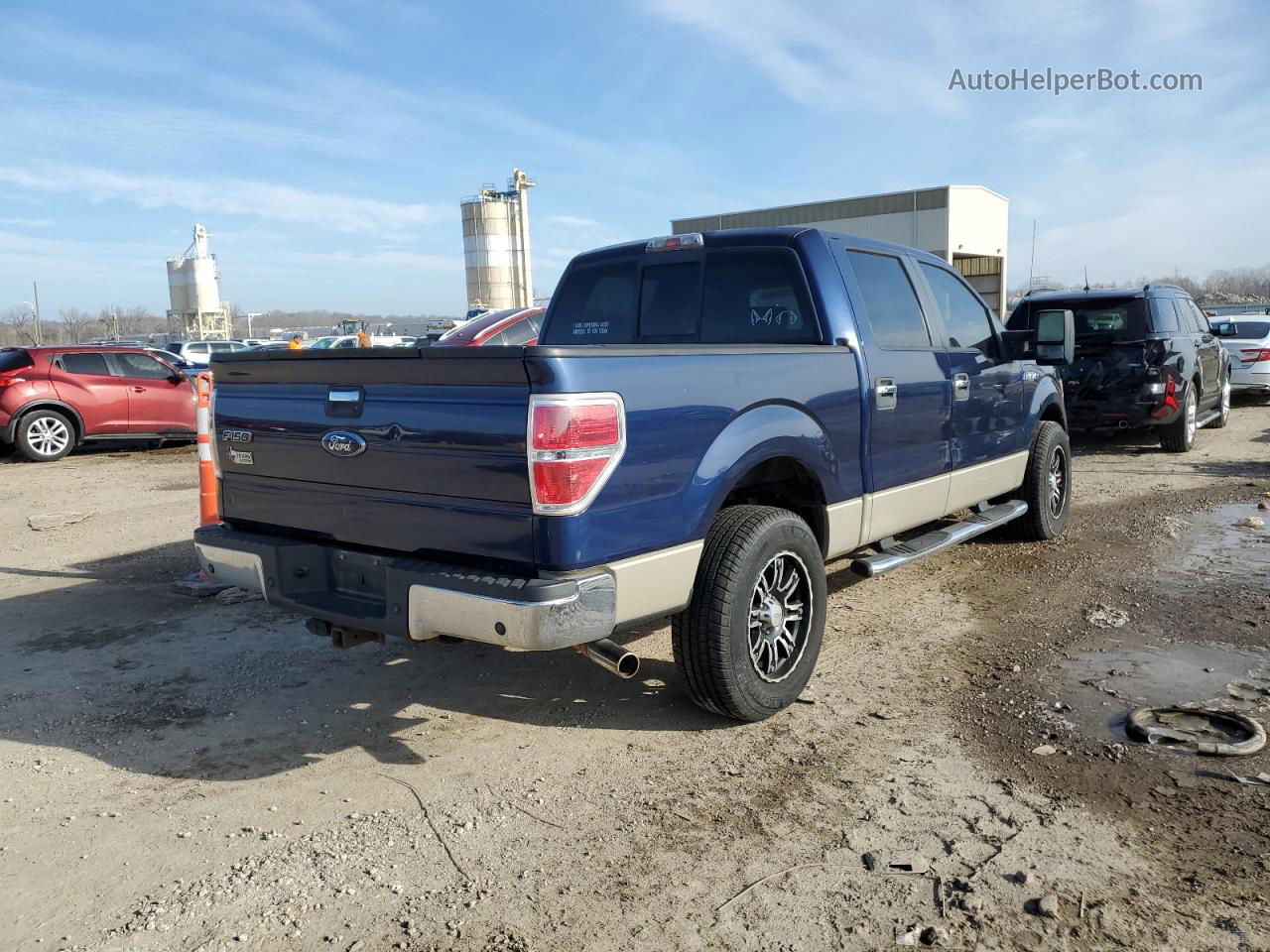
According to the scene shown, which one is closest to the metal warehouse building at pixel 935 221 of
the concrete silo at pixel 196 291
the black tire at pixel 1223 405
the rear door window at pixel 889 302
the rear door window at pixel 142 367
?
the black tire at pixel 1223 405

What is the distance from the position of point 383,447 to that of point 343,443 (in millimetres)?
218

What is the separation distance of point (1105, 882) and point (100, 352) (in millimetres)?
14229

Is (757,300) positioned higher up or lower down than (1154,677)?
higher up

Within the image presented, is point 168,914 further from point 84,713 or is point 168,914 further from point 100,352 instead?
point 100,352

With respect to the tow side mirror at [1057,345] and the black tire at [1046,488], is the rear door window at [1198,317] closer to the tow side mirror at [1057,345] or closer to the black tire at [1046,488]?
the black tire at [1046,488]

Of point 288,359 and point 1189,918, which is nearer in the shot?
point 1189,918

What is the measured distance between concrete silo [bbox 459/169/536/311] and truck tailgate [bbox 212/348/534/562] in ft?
263

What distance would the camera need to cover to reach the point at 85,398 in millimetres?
13406

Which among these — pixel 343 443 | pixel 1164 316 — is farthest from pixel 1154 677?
pixel 1164 316

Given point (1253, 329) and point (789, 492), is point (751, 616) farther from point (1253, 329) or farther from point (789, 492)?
point (1253, 329)

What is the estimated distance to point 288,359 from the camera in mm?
3891

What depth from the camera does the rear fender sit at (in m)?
3.66

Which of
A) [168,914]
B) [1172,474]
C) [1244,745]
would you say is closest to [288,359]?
[168,914]

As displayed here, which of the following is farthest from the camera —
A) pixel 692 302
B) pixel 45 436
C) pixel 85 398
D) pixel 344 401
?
pixel 85 398
